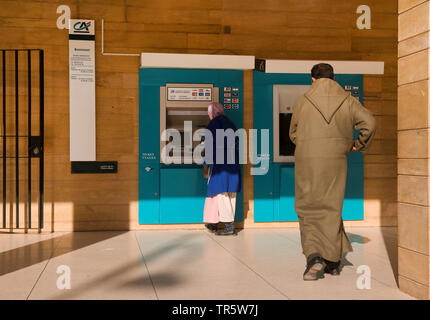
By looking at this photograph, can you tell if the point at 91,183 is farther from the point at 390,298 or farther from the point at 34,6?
the point at 390,298

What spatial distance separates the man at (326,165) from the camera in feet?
12.9

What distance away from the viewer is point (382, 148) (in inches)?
287

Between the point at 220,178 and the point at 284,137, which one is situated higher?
the point at 284,137

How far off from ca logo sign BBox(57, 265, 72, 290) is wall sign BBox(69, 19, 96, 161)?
239 centimetres

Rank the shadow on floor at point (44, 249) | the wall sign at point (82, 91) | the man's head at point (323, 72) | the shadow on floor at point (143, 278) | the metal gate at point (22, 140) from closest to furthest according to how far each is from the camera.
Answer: the shadow on floor at point (143, 278) → the man's head at point (323, 72) → the shadow on floor at point (44, 249) → the metal gate at point (22, 140) → the wall sign at point (82, 91)

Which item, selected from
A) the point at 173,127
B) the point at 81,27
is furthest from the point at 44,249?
the point at 81,27

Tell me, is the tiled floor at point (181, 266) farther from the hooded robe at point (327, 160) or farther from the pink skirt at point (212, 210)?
the hooded robe at point (327, 160)

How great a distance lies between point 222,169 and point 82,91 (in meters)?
1.97

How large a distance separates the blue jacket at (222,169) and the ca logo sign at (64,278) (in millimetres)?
2247

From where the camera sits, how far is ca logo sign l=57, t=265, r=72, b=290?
3830mm

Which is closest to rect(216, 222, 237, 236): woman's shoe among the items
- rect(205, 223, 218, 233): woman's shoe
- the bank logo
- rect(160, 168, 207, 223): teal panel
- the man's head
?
rect(205, 223, 218, 233): woman's shoe

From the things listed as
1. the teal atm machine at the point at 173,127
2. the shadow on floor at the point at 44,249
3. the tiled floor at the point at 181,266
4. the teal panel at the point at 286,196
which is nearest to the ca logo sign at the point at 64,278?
the tiled floor at the point at 181,266

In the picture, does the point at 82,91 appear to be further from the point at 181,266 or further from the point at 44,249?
the point at 181,266

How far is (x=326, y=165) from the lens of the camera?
12.9 ft
